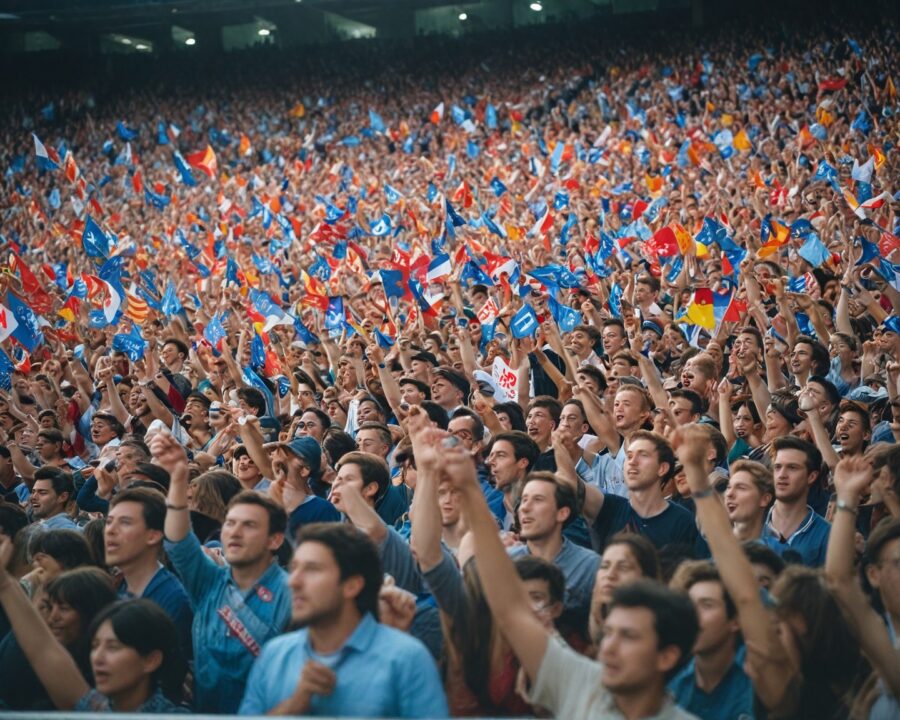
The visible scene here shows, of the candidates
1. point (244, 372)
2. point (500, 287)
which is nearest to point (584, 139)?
point (500, 287)

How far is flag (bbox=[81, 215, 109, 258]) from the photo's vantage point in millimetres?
12594

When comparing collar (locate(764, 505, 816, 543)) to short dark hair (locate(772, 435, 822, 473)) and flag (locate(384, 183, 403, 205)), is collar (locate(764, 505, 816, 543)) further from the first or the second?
flag (locate(384, 183, 403, 205))

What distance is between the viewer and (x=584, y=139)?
21906 millimetres

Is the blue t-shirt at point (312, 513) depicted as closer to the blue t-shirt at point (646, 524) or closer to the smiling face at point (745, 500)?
the blue t-shirt at point (646, 524)

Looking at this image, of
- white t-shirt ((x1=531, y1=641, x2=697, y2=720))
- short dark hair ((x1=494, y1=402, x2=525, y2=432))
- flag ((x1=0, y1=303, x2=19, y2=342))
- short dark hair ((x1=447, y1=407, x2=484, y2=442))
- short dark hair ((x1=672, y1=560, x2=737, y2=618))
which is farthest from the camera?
flag ((x1=0, y1=303, x2=19, y2=342))

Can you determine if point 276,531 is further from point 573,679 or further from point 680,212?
point 680,212

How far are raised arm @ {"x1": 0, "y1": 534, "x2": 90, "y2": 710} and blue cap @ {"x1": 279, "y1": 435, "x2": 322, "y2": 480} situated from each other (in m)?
2.10

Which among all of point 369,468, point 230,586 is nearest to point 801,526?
point 369,468

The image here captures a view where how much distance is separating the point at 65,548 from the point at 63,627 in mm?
653

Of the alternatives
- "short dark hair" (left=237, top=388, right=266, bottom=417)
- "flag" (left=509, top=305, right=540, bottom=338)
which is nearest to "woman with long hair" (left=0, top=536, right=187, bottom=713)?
"short dark hair" (left=237, top=388, right=266, bottom=417)

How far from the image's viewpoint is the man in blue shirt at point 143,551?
14.3 feet

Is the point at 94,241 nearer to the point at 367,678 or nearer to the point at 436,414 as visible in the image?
the point at 436,414

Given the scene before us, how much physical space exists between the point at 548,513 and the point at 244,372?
5.56 metres

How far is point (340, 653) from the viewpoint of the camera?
9.98 feet
